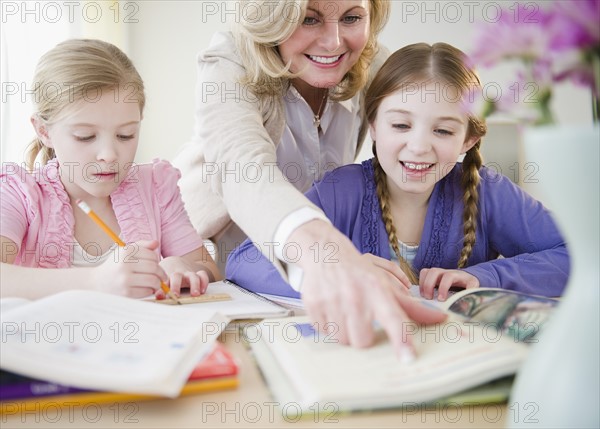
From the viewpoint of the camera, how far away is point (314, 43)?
1252mm

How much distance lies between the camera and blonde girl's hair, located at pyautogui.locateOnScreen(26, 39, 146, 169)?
123 centimetres

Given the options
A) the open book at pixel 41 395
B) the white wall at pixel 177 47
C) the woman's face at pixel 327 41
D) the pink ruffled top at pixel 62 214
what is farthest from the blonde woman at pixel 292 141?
the white wall at pixel 177 47

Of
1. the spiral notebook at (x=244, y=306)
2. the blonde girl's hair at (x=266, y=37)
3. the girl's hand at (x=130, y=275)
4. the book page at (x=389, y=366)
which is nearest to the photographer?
the book page at (x=389, y=366)

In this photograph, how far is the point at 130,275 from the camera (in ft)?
3.04

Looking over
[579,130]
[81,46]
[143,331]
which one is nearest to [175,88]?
[81,46]

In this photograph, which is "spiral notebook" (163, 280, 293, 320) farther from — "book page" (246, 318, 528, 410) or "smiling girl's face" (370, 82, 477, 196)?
"smiling girl's face" (370, 82, 477, 196)

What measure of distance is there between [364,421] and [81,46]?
1118 millimetres

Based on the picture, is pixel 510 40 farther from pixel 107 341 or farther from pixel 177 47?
pixel 177 47

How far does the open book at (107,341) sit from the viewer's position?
0.51 m

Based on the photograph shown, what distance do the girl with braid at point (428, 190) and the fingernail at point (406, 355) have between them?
0.62 meters

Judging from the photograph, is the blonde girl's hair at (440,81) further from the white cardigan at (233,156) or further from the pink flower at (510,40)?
the pink flower at (510,40)

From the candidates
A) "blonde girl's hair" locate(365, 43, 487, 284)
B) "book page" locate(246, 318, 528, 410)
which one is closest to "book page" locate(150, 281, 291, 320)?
→ "book page" locate(246, 318, 528, 410)

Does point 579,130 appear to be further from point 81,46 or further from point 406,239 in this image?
point 81,46

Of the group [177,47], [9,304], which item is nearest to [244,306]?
[9,304]
